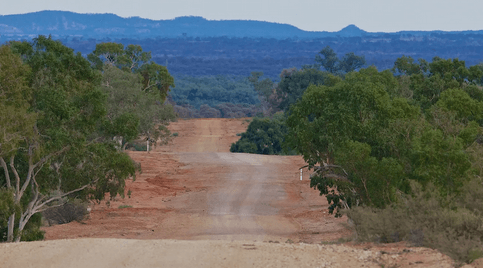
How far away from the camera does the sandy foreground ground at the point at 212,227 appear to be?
12938mm

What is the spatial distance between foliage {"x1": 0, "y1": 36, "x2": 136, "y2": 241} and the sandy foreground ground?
2.07 m

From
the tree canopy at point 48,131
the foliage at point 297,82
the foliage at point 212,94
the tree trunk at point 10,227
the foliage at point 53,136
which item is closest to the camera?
the tree canopy at point 48,131

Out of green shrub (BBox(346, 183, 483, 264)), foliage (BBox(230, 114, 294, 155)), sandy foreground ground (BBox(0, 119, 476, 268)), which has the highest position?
green shrub (BBox(346, 183, 483, 264))

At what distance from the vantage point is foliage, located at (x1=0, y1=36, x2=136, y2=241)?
677 inches

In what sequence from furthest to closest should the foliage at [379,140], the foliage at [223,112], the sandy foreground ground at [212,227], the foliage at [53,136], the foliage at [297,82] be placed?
the foliage at [223,112] → the foliage at [297,82] → the foliage at [53,136] → the foliage at [379,140] → the sandy foreground ground at [212,227]

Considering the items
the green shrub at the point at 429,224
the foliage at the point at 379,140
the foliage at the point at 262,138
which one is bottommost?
the foliage at the point at 262,138

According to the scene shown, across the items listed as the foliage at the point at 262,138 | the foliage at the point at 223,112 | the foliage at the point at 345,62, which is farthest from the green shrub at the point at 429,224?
the foliage at the point at 223,112

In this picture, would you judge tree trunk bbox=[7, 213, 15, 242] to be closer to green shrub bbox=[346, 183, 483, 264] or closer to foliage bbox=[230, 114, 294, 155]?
green shrub bbox=[346, 183, 483, 264]

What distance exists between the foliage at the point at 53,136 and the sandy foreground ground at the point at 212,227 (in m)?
2.07

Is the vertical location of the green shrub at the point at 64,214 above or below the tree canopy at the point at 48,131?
below

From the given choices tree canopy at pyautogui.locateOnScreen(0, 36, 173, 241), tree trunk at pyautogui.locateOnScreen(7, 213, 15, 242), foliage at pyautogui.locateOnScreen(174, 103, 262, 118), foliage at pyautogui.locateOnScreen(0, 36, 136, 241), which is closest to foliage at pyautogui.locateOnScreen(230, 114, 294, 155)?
tree canopy at pyautogui.locateOnScreen(0, 36, 173, 241)

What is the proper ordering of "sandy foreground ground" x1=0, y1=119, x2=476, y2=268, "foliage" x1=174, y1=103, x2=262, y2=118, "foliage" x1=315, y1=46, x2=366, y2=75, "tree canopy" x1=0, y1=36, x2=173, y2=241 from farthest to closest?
1. "foliage" x1=174, y1=103, x2=262, y2=118
2. "foliage" x1=315, y1=46, x2=366, y2=75
3. "tree canopy" x1=0, y1=36, x2=173, y2=241
4. "sandy foreground ground" x1=0, y1=119, x2=476, y2=268

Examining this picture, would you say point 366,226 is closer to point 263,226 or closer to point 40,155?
point 40,155

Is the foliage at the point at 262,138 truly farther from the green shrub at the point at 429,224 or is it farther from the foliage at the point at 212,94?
the foliage at the point at 212,94
